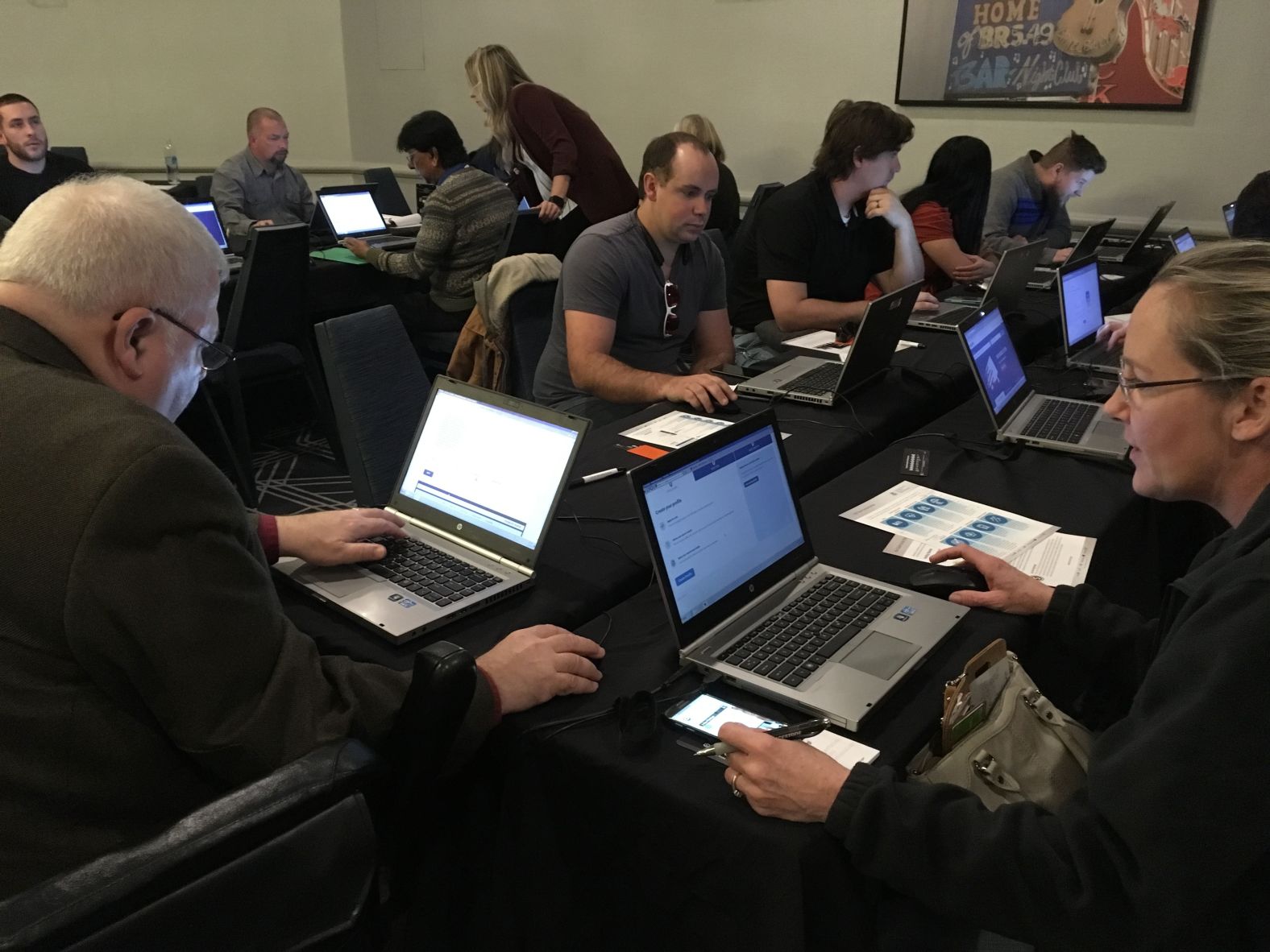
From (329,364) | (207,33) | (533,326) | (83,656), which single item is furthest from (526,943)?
(207,33)

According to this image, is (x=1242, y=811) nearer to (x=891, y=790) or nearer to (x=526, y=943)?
(x=891, y=790)

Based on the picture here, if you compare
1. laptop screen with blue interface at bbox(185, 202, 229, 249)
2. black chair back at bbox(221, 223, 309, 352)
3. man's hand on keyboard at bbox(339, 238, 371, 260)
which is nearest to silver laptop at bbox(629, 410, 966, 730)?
black chair back at bbox(221, 223, 309, 352)

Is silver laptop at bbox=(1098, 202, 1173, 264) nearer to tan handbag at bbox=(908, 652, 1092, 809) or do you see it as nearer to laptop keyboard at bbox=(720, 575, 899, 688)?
laptop keyboard at bbox=(720, 575, 899, 688)

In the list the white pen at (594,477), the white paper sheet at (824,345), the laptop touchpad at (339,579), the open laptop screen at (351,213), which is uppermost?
the open laptop screen at (351,213)

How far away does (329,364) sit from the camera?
6.81 feet

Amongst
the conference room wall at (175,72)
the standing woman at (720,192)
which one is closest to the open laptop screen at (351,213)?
the standing woman at (720,192)

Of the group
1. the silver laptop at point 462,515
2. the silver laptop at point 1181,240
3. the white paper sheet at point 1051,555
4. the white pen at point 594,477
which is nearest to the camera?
the silver laptop at point 462,515

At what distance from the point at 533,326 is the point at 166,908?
2.09 m

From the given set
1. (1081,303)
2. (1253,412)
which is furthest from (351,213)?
(1253,412)

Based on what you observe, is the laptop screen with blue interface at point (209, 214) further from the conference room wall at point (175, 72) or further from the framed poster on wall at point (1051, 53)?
the framed poster on wall at point (1051, 53)

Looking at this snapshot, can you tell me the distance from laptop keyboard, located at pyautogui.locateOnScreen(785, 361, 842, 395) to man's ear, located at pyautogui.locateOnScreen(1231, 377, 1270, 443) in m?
1.33

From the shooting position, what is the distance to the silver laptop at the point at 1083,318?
9.07ft

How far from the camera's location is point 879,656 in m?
1.22

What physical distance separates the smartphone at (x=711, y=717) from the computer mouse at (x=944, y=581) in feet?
1.38
